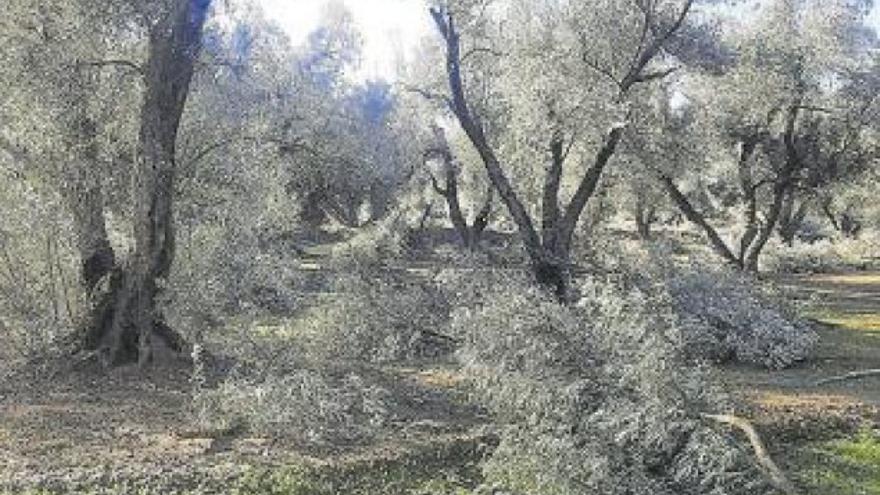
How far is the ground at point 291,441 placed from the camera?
12008 mm

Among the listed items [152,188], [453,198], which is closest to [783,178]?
[453,198]

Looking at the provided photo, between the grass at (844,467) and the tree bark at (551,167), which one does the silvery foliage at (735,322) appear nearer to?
the tree bark at (551,167)

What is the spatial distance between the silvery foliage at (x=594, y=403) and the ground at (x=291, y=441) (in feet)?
3.39

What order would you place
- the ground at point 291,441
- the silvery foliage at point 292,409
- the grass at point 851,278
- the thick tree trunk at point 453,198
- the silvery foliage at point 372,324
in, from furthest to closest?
the thick tree trunk at point 453,198 → the grass at point 851,278 → the silvery foliage at point 372,324 → the silvery foliage at point 292,409 → the ground at point 291,441

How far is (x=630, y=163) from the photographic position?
2941cm

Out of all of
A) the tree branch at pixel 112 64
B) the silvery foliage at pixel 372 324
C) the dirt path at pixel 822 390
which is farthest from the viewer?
the silvery foliage at pixel 372 324

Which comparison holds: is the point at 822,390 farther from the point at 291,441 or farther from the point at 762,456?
the point at 291,441

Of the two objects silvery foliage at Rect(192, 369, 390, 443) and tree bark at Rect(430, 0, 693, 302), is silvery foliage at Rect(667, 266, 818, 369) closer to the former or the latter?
tree bark at Rect(430, 0, 693, 302)

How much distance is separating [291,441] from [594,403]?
3560 mm

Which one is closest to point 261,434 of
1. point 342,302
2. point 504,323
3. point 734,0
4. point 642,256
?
point 504,323

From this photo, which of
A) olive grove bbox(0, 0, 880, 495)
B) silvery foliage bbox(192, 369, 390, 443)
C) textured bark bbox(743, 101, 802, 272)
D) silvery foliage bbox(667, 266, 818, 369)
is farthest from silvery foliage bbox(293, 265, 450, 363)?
textured bark bbox(743, 101, 802, 272)

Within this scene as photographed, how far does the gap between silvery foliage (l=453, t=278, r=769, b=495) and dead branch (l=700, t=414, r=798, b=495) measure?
164 mm

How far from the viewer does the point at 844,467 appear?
43.5 feet

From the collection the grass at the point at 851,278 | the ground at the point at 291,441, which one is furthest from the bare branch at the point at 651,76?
the grass at the point at 851,278
